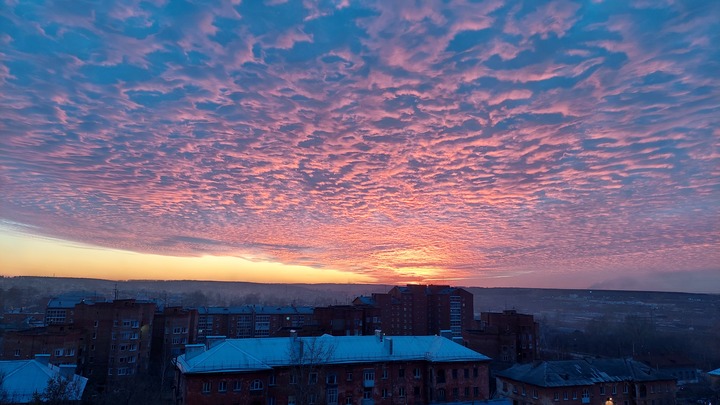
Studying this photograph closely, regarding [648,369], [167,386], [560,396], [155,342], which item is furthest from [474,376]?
[155,342]

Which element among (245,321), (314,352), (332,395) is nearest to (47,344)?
(314,352)

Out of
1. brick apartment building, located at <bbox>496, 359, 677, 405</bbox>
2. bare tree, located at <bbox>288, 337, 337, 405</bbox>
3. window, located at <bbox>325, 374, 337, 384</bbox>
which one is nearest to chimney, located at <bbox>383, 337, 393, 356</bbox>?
bare tree, located at <bbox>288, 337, 337, 405</bbox>

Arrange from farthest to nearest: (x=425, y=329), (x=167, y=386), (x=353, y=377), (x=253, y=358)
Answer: (x=425, y=329) → (x=167, y=386) → (x=353, y=377) → (x=253, y=358)

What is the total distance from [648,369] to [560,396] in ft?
45.4

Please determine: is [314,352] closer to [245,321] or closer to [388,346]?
[388,346]

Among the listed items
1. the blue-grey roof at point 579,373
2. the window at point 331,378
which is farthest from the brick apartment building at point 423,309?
the window at point 331,378

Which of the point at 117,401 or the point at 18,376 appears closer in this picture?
the point at 18,376

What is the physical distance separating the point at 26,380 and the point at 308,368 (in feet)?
69.7

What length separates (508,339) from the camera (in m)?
79.8

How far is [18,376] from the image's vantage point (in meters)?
33.4

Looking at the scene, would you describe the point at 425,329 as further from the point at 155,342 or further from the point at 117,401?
the point at 117,401

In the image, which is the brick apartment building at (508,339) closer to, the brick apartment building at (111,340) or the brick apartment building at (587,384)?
the brick apartment building at (587,384)

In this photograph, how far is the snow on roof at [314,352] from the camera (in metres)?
36.4

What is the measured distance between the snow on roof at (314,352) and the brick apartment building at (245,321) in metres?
53.2
